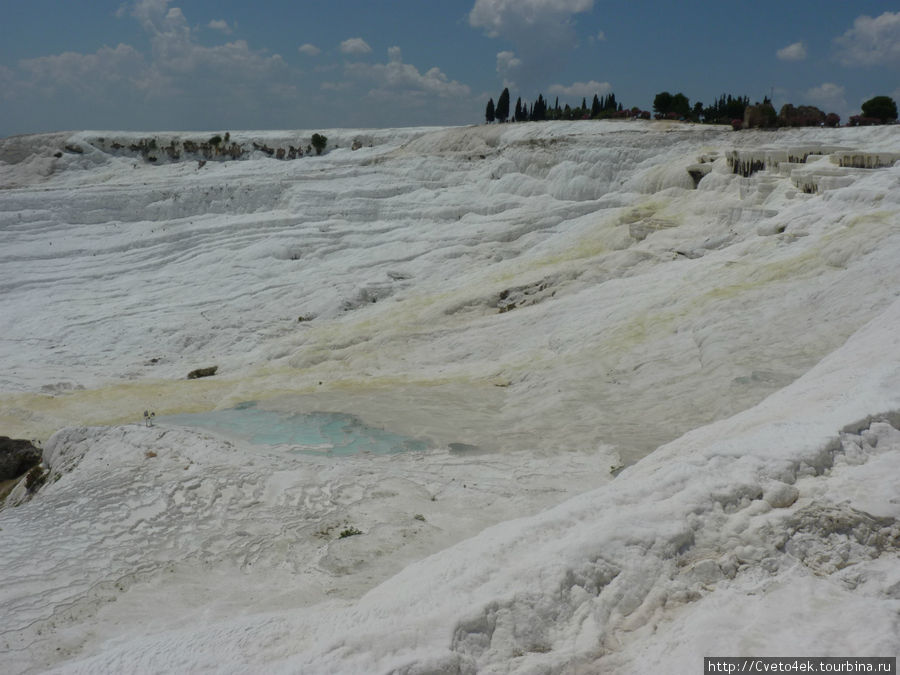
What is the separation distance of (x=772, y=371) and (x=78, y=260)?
27964mm

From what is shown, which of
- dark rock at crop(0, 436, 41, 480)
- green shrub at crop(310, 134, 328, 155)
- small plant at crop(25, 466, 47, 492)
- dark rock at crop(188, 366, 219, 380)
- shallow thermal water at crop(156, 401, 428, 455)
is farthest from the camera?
green shrub at crop(310, 134, 328, 155)

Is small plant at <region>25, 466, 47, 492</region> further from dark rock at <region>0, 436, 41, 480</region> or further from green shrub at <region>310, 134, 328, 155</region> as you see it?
green shrub at <region>310, 134, 328, 155</region>

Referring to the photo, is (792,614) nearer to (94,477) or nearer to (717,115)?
(94,477)

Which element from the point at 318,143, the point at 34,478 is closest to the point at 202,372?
the point at 34,478

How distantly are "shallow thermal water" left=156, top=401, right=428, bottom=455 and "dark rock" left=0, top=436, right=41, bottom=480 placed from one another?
A: 2.08 meters

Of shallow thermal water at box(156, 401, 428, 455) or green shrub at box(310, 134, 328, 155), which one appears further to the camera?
green shrub at box(310, 134, 328, 155)

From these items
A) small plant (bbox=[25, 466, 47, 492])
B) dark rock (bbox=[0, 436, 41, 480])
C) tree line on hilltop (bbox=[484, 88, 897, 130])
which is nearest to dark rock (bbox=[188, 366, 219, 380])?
dark rock (bbox=[0, 436, 41, 480])

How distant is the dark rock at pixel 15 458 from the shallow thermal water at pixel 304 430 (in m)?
2.08

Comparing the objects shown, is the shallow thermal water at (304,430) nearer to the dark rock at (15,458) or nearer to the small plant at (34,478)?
the dark rock at (15,458)

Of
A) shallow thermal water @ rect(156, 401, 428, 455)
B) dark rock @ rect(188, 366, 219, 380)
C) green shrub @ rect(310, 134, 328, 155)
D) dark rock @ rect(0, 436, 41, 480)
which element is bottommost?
dark rock @ rect(188, 366, 219, 380)

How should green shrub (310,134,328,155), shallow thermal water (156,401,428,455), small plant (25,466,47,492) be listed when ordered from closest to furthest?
1. small plant (25,466,47,492)
2. shallow thermal water (156,401,428,455)
3. green shrub (310,134,328,155)

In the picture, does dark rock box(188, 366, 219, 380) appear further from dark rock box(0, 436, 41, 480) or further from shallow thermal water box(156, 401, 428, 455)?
dark rock box(0, 436, 41, 480)

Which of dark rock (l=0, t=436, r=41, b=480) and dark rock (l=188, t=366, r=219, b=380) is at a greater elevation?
dark rock (l=0, t=436, r=41, b=480)

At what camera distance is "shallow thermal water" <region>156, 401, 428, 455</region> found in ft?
33.6
